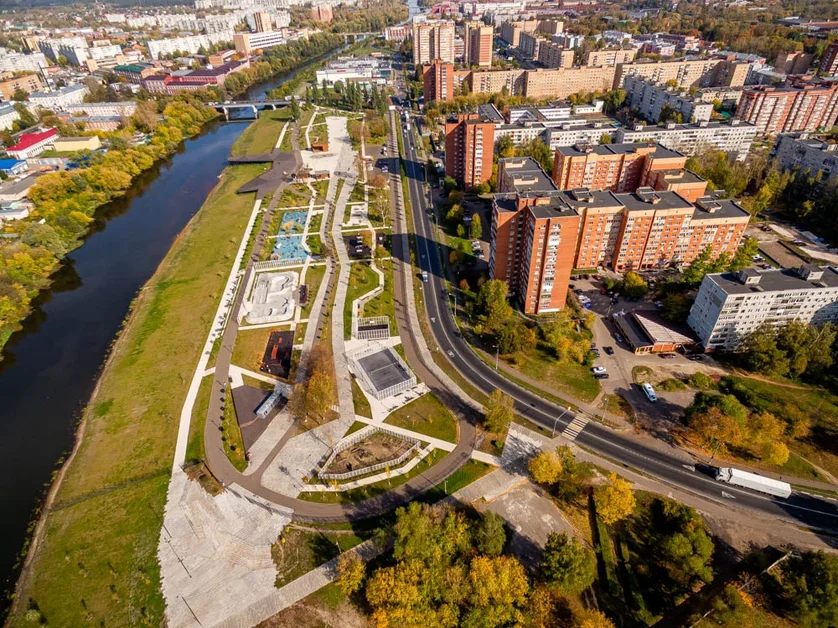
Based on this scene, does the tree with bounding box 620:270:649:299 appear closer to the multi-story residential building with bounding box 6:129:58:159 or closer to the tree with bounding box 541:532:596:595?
the tree with bounding box 541:532:596:595

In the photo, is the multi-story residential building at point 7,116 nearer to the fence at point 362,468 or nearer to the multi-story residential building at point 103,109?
the multi-story residential building at point 103,109

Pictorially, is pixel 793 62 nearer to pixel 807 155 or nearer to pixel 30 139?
pixel 807 155

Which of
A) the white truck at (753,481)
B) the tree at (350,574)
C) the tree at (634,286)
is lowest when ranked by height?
the white truck at (753,481)

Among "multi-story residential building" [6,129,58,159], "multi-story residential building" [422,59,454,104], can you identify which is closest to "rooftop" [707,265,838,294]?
"multi-story residential building" [422,59,454,104]

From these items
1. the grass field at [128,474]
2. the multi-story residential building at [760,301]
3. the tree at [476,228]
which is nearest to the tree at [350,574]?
the grass field at [128,474]

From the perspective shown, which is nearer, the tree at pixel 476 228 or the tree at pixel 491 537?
the tree at pixel 491 537

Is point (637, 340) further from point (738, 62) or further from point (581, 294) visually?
point (738, 62)
